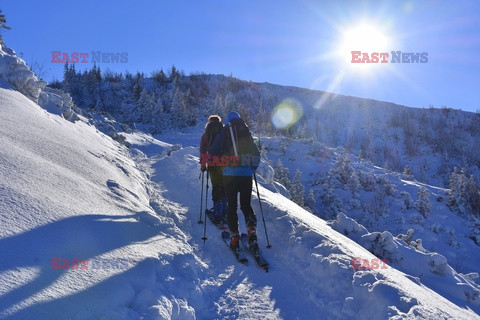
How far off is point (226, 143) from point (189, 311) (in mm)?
2897

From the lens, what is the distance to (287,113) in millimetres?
80875

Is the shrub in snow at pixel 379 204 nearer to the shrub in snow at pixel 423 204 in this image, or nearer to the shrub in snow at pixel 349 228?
the shrub in snow at pixel 423 204

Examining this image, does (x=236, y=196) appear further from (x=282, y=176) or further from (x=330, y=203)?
(x=282, y=176)

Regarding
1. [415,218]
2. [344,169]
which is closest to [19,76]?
[415,218]

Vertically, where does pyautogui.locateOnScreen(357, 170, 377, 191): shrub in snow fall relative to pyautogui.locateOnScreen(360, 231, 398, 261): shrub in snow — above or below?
below

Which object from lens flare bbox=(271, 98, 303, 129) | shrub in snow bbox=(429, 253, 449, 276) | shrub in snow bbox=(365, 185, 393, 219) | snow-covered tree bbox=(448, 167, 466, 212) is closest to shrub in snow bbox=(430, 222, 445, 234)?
shrub in snow bbox=(365, 185, 393, 219)

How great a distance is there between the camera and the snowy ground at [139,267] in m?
2.83

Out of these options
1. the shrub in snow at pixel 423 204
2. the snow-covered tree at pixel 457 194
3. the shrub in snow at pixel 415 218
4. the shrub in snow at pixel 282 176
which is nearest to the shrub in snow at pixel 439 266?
the shrub in snow at pixel 282 176

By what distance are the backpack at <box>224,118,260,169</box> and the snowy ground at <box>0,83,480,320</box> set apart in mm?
1813

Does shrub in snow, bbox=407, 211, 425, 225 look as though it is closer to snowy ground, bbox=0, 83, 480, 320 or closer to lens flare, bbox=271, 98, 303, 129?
snowy ground, bbox=0, 83, 480, 320

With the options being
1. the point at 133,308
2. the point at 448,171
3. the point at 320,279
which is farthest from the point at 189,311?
the point at 448,171

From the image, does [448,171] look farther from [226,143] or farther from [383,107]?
[226,143]

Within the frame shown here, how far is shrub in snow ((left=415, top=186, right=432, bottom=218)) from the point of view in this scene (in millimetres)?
23453

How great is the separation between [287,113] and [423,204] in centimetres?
5937
